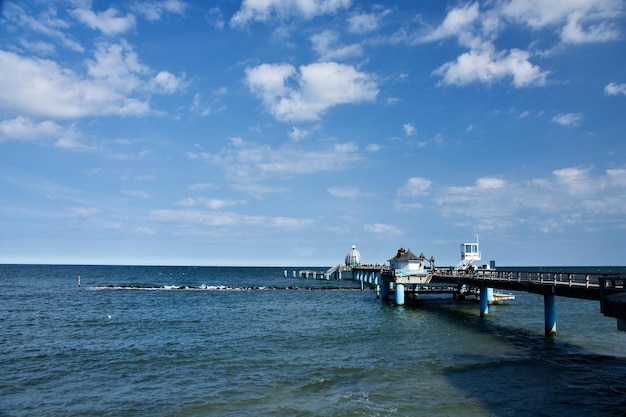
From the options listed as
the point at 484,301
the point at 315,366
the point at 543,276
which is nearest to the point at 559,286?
the point at 543,276

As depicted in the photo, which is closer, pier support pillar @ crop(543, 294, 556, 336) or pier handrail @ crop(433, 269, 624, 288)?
pier handrail @ crop(433, 269, 624, 288)

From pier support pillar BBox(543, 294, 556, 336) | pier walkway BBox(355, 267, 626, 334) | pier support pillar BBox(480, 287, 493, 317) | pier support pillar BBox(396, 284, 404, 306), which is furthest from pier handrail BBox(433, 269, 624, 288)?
pier support pillar BBox(396, 284, 404, 306)

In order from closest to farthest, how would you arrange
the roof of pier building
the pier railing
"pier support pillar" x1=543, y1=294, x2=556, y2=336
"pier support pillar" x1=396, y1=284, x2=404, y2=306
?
1. the pier railing
2. "pier support pillar" x1=543, y1=294, x2=556, y2=336
3. "pier support pillar" x1=396, y1=284, x2=404, y2=306
4. the roof of pier building

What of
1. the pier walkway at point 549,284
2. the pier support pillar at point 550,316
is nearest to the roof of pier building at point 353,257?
the pier walkway at point 549,284

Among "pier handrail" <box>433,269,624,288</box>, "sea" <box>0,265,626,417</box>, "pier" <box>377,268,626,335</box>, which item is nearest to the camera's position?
"sea" <box>0,265,626,417</box>

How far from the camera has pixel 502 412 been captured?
14.7m

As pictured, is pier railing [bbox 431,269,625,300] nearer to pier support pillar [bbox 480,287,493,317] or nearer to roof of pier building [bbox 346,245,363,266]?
pier support pillar [bbox 480,287,493,317]

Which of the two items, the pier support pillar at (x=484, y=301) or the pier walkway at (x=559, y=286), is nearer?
the pier walkway at (x=559, y=286)

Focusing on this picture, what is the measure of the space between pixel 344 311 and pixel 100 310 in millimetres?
25342

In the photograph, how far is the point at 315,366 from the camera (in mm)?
21000

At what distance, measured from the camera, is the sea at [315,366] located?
15.7 meters

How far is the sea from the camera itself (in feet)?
51.5

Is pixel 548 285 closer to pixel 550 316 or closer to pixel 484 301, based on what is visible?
pixel 550 316

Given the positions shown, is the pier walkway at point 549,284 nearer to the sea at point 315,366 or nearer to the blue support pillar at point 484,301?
the blue support pillar at point 484,301
